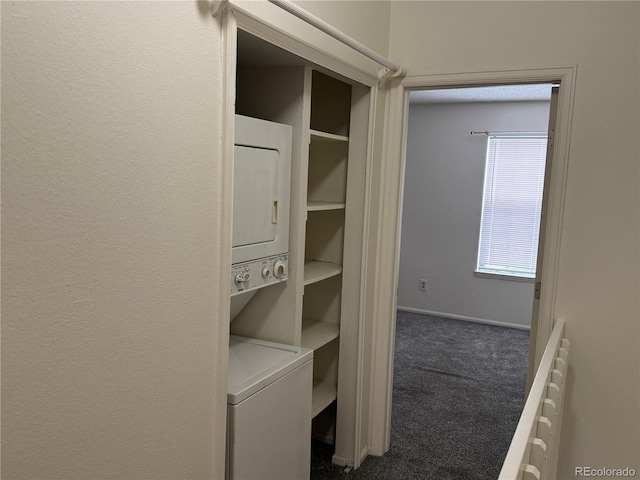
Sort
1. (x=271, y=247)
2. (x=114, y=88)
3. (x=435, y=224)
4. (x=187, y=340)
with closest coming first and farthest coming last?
(x=114, y=88) → (x=187, y=340) → (x=271, y=247) → (x=435, y=224)

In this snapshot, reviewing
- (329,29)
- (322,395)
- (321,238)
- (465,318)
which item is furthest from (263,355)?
(465,318)

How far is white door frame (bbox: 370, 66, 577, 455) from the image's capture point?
2453mm

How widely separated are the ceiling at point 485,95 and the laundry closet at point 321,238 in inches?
90.2

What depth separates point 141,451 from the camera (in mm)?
1426

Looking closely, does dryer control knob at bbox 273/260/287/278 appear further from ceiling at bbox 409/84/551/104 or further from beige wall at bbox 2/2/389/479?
ceiling at bbox 409/84/551/104

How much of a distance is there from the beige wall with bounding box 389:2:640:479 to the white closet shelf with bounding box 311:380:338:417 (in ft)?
A: 3.67

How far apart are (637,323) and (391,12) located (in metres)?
1.83

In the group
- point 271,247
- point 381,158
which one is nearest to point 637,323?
point 381,158

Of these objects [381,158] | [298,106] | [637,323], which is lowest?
[637,323]

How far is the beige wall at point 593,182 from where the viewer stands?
2.34m

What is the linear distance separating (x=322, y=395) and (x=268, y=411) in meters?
0.90

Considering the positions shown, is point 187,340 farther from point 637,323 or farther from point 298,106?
point 637,323

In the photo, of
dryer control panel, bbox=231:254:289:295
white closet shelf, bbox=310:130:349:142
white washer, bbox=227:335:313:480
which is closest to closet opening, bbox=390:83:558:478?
white closet shelf, bbox=310:130:349:142

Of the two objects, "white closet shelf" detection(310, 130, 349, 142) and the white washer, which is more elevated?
"white closet shelf" detection(310, 130, 349, 142)
